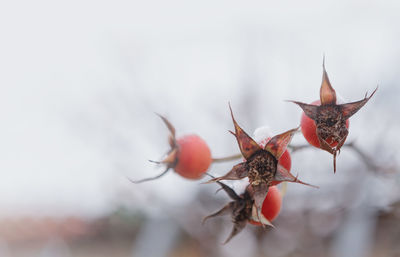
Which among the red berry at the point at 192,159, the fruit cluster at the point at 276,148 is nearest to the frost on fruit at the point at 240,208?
the fruit cluster at the point at 276,148

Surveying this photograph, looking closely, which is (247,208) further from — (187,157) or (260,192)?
(187,157)

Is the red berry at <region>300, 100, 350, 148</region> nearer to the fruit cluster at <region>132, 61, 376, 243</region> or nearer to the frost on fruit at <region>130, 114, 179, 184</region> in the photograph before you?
the fruit cluster at <region>132, 61, 376, 243</region>

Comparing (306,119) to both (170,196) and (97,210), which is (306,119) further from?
(97,210)

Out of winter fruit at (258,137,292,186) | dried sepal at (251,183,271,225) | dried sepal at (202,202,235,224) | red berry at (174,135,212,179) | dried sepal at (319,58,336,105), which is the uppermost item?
dried sepal at (319,58,336,105)

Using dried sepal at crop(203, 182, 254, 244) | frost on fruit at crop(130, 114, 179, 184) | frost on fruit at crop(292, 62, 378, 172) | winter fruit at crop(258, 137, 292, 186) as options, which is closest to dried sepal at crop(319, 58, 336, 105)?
frost on fruit at crop(292, 62, 378, 172)

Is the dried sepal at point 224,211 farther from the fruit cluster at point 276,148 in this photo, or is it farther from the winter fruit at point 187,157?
the winter fruit at point 187,157

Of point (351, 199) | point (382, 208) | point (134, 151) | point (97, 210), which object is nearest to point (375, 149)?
point (351, 199)
